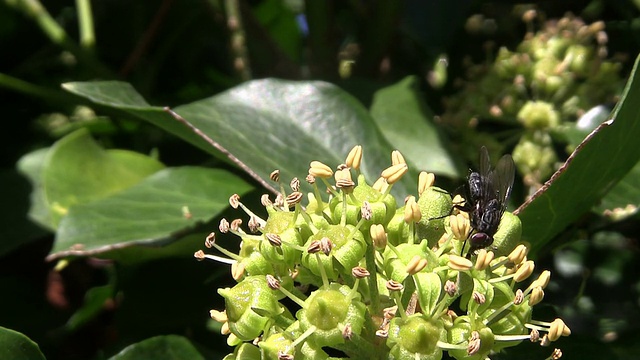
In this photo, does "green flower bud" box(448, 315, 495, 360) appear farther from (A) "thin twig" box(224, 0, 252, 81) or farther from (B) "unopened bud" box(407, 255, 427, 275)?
(A) "thin twig" box(224, 0, 252, 81)

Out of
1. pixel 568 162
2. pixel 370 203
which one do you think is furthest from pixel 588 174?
pixel 370 203

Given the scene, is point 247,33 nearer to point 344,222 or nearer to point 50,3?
point 50,3

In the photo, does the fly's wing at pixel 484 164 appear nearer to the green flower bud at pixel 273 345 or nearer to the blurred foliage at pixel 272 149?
the blurred foliage at pixel 272 149

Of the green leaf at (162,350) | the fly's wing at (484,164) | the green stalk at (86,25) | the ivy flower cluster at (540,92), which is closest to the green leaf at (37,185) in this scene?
the green stalk at (86,25)

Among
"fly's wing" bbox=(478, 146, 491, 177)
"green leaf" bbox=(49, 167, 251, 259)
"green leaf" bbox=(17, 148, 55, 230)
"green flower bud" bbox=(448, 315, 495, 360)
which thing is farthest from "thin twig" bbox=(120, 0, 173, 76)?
"green flower bud" bbox=(448, 315, 495, 360)

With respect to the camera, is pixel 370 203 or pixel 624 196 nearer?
pixel 370 203

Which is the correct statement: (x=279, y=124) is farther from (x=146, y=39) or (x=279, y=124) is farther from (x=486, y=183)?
(x=146, y=39)
